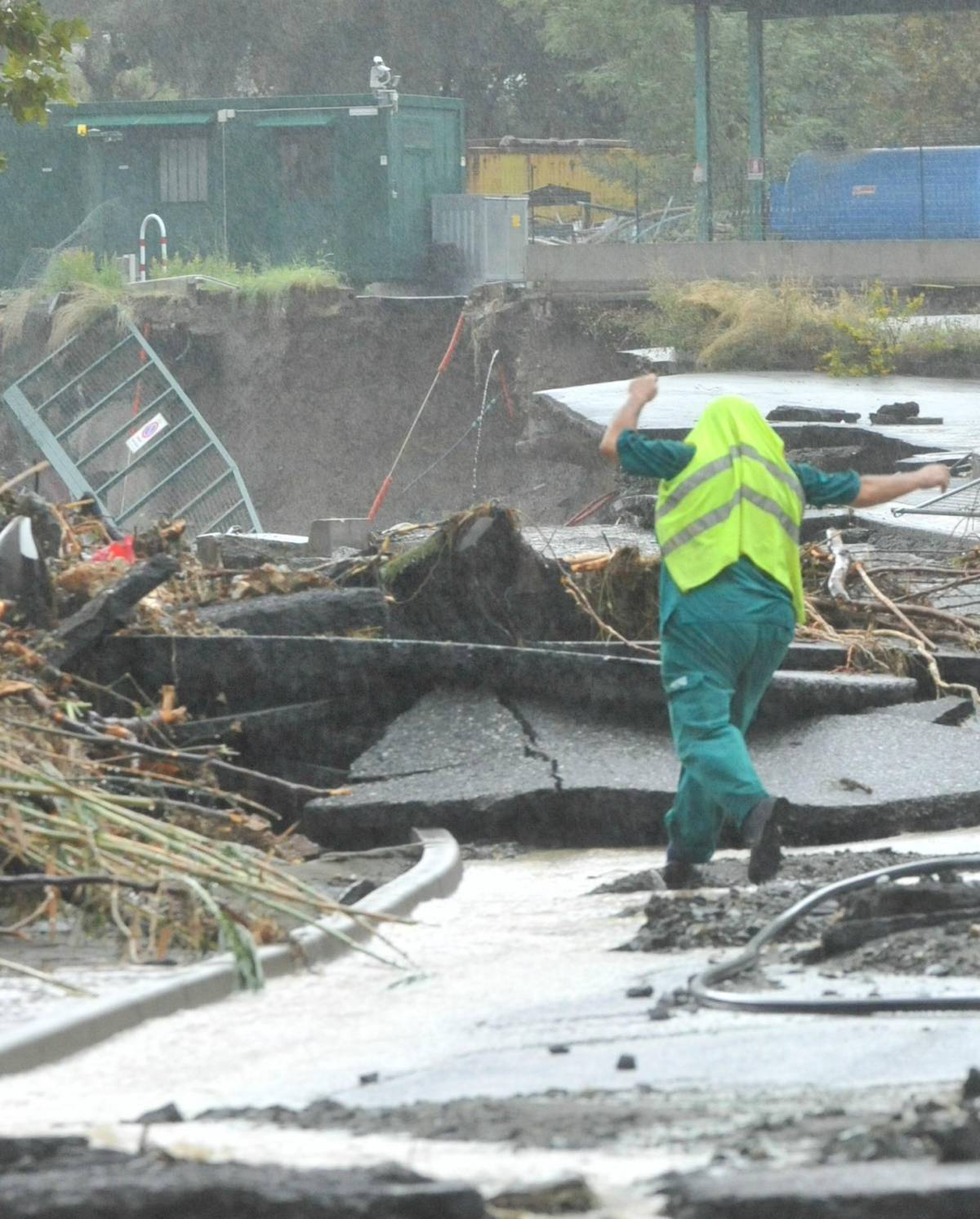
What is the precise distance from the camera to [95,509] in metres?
14.1

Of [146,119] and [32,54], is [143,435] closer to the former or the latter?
[146,119]

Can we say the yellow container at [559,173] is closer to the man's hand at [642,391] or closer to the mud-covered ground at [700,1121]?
the man's hand at [642,391]

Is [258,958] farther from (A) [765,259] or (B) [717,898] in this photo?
(A) [765,259]

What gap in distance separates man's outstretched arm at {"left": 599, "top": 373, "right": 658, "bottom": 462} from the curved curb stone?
139cm

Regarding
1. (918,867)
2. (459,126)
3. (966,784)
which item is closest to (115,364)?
(459,126)

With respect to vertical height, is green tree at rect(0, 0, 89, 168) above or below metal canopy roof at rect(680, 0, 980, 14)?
below

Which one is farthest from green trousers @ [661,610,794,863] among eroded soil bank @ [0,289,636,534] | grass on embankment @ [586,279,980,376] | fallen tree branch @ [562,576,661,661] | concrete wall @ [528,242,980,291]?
eroded soil bank @ [0,289,636,534]

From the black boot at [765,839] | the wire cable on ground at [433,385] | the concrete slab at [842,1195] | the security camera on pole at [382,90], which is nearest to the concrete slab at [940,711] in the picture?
the black boot at [765,839]

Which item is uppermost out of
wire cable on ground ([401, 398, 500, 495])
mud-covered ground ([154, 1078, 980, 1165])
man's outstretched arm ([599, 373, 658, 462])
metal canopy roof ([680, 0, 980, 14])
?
metal canopy roof ([680, 0, 980, 14])

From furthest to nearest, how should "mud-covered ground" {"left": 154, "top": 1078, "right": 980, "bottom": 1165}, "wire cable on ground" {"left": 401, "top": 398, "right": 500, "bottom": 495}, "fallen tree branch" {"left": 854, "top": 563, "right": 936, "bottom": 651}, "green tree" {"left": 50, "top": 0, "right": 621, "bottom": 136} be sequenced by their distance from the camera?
1. "green tree" {"left": 50, "top": 0, "right": 621, "bottom": 136}
2. "wire cable on ground" {"left": 401, "top": 398, "right": 500, "bottom": 495}
3. "fallen tree branch" {"left": 854, "top": 563, "right": 936, "bottom": 651}
4. "mud-covered ground" {"left": 154, "top": 1078, "right": 980, "bottom": 1165}

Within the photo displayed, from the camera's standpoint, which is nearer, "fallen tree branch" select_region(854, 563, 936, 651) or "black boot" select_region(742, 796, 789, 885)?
"black boot" select_region(742, 796, 789, 885)

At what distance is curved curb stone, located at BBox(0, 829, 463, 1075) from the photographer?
413 centimetres

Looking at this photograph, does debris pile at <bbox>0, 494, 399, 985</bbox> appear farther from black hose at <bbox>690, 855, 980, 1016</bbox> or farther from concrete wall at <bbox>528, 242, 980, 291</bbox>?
concrete wall at <bbox>528, 242, 980, 291</bbox>

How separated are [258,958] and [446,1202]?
7.60 ft
